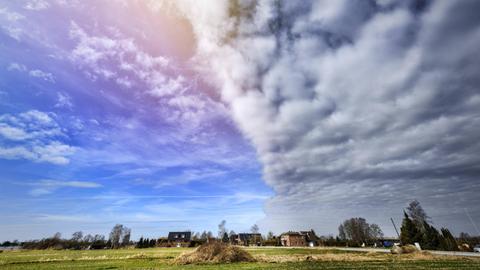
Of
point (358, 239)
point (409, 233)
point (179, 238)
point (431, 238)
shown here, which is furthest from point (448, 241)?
point (179, 238)

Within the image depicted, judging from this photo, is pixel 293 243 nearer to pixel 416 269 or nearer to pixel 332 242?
pixel 332 242

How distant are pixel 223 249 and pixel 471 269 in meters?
24.8

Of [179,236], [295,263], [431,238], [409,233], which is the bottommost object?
[295,263]

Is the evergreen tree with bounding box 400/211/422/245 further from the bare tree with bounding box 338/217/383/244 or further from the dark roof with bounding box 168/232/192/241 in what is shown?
the dark roof with bounding box 168/232/192/241

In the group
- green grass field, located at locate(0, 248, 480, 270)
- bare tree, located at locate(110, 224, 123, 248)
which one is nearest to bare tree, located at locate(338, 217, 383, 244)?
green grass field, located at locate(0, 248, 480, 270)

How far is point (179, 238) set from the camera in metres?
144

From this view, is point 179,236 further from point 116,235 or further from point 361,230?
point 361,230

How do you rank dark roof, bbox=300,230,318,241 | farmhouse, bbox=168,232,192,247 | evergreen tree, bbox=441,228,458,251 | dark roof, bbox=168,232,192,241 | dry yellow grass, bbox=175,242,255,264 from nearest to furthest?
dry yellow grass, bbox=175,242,255,264
evergreen tree, bbox=441,228,458,251
dark roof, bbox=300,230,318,241
farmhouse, bbox=168,232,192,247
dark roof, bbox=168,232,192,241

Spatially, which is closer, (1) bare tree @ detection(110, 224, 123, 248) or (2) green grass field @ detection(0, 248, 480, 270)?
(2) green grass field @ detection(0, 248, 480, 270)

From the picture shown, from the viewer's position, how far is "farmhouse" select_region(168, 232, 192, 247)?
135 m

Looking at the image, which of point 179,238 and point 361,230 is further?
point 179,238

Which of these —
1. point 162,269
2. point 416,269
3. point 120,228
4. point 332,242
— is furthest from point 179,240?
point 416,269

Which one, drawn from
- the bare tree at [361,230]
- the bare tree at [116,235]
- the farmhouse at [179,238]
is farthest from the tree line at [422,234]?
the bare tree at [116,235]

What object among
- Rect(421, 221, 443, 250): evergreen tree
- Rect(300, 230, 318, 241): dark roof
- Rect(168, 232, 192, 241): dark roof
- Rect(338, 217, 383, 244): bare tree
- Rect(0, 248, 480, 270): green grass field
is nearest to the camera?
Rect(0, 248, 480, 270): green grass field
